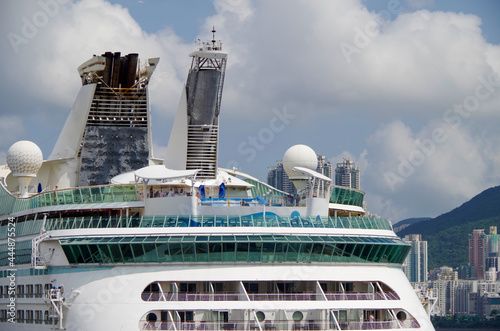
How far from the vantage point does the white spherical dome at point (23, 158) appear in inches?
2087

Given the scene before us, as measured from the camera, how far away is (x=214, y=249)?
124ft

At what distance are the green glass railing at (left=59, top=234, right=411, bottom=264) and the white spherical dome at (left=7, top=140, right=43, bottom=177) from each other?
586 inches

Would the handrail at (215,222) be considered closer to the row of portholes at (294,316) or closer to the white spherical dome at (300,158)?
the row of portholes at (294,316)

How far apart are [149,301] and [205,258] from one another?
9.82 ft

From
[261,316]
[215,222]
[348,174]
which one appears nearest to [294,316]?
[261,316]

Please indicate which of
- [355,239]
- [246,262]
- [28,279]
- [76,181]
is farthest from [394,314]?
[76,181]

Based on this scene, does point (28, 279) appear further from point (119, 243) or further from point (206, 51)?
point (206, 51)

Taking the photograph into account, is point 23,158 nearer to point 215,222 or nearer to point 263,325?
point 215,222

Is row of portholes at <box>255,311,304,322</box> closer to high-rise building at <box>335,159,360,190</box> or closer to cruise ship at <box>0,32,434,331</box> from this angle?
cruise ship at <box>0,32,434,331</box>

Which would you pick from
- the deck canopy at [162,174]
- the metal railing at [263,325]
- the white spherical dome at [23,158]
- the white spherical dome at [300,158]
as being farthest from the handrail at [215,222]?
the white spherical dome at [23,158]

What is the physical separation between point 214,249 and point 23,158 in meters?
19.7

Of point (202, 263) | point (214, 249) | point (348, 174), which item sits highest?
point (348, 174)

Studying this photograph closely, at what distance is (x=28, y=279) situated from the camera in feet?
152

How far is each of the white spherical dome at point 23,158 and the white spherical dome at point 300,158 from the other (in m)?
15.3
